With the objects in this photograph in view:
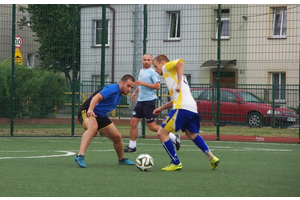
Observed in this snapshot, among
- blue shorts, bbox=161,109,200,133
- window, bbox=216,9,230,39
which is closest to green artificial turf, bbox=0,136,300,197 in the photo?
blue shorts, bbox=161,109,200,133

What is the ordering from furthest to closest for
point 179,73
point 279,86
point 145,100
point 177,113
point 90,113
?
point 279,86
point 145,100
point 90,113
point 177,113
point 179,73

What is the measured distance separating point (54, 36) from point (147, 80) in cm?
584

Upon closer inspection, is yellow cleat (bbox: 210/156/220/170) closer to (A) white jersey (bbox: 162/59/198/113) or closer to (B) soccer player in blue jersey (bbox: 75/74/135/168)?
(A) white jersey (bbox: 162/59/198/113)

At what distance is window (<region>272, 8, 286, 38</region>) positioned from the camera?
605 inches

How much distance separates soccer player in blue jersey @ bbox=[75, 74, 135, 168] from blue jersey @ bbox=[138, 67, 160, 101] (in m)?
2.69

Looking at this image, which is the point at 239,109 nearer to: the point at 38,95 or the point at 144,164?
the point at 38,95

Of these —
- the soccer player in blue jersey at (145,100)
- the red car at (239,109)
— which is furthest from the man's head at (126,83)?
the red car at (239,109)

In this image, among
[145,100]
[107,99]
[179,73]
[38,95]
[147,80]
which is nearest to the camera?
[179,73]

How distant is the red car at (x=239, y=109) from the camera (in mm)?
15562

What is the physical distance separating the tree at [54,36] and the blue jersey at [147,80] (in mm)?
4854

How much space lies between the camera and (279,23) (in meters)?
16.9

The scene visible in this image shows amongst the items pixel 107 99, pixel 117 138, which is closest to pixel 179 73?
pixel 107 99

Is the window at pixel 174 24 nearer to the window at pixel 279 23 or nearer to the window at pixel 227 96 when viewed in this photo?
the window at pixel 227 96

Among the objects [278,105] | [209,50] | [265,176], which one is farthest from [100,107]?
[278,105]
